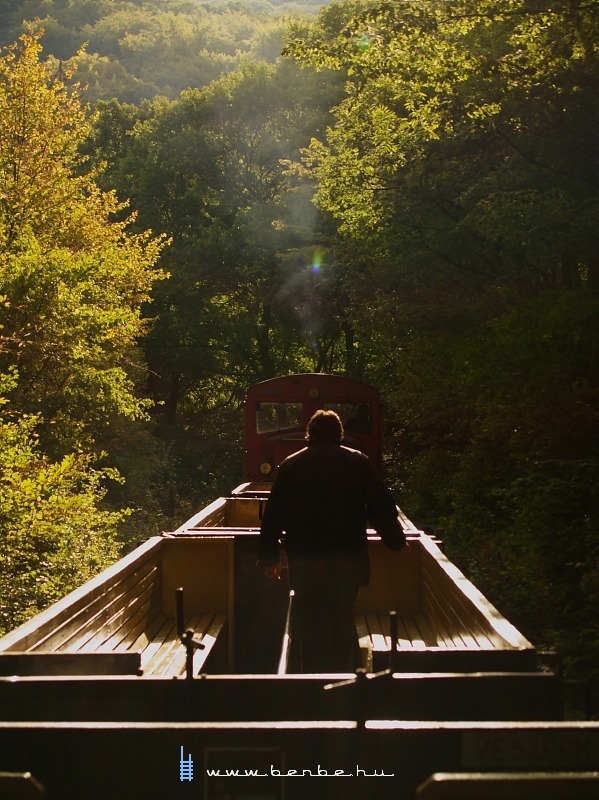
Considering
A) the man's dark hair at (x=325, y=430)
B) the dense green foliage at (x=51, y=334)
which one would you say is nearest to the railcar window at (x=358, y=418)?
the dense green foliage at (x=51, y=334)

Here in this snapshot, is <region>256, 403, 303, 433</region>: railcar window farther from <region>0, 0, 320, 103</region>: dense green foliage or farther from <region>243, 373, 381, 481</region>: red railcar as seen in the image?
<region>0, 0, 320, 103</region>: dense green foliage

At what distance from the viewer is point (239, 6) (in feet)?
271

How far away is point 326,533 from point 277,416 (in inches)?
436

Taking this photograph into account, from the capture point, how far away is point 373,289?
2602cm

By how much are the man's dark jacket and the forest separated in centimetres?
361

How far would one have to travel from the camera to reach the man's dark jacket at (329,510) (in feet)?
17.7

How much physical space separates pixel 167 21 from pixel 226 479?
1929 inches

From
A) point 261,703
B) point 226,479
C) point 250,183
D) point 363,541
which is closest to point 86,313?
point 363,541

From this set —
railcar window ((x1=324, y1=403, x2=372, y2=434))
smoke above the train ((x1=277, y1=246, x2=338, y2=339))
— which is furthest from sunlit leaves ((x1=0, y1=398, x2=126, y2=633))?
smoke above the train ((x1=277, y1=246, x2=338, y2=339))

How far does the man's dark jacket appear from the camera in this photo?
539 centimetres

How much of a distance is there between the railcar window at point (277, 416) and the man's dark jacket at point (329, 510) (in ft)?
34.9

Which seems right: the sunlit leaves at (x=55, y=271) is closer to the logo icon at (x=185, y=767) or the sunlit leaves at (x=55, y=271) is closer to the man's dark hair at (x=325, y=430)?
the man's dark hair at (x=325, y=430)

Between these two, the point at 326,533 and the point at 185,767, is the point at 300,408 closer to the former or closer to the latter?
the point at 326,533

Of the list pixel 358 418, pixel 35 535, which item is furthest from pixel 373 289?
pixel 35 535
